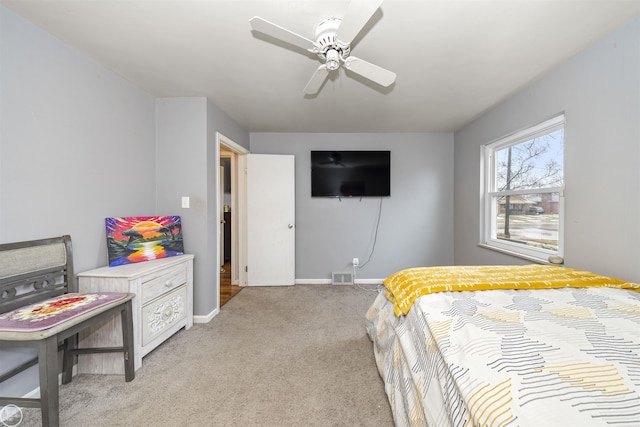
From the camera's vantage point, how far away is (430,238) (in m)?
3.74

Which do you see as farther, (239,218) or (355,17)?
(239,218)

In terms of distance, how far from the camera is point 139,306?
5.87 ft

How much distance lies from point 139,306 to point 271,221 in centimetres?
197

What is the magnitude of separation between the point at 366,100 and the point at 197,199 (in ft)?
6.71

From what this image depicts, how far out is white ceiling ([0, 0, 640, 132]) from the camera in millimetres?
1392

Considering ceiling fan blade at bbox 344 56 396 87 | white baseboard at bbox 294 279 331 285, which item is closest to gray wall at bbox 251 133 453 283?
white baseboard at bbox 294 279 331 285

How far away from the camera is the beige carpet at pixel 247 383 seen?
A: 4.48 feet

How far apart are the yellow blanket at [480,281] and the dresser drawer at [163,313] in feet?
5.96

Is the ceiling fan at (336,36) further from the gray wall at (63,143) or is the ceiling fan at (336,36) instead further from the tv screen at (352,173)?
the tv screen at (352,173)

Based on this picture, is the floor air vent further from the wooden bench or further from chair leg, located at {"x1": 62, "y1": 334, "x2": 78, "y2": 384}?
chair leg, located at {"x1": 62, "y1": 334, "x2": 78, "y2": 384}

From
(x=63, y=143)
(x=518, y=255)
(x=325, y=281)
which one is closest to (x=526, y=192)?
(x=518, y=255)

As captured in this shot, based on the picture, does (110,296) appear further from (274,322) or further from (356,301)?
(356,301)

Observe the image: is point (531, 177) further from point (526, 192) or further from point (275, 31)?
point (275, 31)

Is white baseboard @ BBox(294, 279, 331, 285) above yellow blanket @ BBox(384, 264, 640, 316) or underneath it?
underneath
